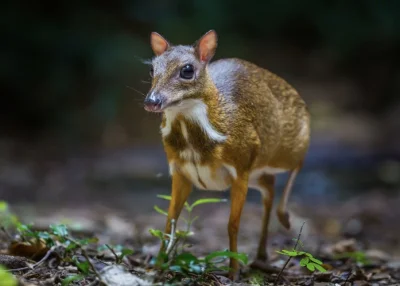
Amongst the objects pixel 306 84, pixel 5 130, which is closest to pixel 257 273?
pixel 5 130

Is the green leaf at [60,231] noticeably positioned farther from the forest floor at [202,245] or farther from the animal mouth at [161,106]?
the animal mouth at [161,106]

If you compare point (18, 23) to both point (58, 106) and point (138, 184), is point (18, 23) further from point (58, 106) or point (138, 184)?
point (138, 184)

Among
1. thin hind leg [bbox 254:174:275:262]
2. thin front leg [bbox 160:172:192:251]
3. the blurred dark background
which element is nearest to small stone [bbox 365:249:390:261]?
thin hind leg [bbox 254:174:275:262]

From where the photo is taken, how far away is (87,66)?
533 inches

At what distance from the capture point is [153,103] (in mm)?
4289

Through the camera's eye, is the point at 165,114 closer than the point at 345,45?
Yes

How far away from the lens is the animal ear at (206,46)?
486 centimetres

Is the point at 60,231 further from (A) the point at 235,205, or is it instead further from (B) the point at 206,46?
(B) the point at 206,46

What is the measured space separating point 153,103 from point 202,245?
288cm

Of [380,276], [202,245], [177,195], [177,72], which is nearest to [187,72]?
[177,72]

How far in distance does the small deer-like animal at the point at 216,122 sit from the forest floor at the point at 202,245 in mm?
545

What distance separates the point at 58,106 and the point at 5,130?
4.43 feet

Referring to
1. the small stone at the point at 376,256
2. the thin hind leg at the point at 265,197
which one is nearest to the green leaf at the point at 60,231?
the thin hind leg at the point at 265,197

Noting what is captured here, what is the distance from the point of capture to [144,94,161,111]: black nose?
4.27 meters
